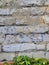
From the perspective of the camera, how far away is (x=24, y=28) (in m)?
1.85

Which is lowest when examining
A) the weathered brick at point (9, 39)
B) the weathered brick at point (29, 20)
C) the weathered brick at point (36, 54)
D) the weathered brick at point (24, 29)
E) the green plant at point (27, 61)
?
the green plant at point (27, 61)

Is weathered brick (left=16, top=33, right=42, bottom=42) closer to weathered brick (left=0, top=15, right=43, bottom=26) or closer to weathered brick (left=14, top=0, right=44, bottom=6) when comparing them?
weathered brick (left=0, top=15, right=43, bottom=26)

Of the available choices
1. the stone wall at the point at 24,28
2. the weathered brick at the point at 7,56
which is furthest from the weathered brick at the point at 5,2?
the weathered brick at the point at 7,56

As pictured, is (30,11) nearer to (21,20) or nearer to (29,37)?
(21,20)

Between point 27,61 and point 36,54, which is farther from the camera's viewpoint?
point 36,54

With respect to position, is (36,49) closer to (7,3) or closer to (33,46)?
(33,46)

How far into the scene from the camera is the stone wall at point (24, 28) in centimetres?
183

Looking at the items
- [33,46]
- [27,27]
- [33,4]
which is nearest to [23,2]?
[33,4]

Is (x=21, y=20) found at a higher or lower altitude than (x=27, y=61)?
higher

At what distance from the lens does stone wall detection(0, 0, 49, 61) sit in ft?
5.99

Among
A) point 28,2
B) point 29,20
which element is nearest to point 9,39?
point 29,20

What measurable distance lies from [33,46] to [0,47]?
0.95 ft

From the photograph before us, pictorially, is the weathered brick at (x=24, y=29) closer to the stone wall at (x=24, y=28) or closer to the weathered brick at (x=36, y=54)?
the stone wall at (x=24, y=28)

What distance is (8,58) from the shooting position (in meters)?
1.89
